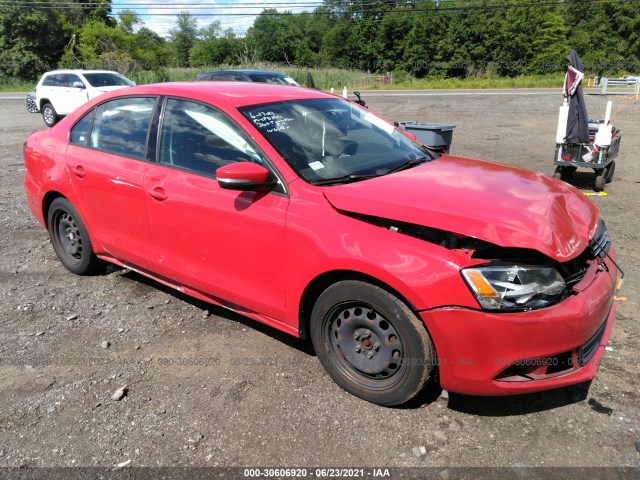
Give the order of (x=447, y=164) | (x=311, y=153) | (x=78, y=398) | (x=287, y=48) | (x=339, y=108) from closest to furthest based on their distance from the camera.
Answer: (x=78, y=398)
(x=311, y=153)
(x=447, y=164)
(x=339, y=108)
(x=287, y=48)

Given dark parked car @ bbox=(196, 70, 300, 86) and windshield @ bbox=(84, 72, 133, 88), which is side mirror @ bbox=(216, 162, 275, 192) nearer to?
dark parked car @ bbox=(196, 70, 300, 86)

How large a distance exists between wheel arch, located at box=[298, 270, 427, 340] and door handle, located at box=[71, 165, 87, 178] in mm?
2326

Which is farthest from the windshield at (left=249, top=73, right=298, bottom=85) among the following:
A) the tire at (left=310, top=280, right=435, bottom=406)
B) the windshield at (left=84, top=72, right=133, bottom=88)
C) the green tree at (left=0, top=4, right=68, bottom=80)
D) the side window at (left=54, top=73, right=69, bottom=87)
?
the green tree at (left=0, top=4, right=68, bottom=80)

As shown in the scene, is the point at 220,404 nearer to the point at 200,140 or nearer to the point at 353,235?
the point at 353,235

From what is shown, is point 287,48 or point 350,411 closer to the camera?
point 350,411

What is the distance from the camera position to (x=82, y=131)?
434 centimetres

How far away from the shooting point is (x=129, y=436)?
8.94 feet

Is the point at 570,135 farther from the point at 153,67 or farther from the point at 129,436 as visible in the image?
the point at 153,67

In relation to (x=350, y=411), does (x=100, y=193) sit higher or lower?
higher

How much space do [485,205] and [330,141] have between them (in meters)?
1.18

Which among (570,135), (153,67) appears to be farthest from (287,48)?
(570,135)

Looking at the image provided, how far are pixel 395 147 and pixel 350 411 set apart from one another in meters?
1.95

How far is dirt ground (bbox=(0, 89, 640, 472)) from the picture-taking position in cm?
257

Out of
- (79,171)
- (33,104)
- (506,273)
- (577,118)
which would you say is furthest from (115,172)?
(33,104)
